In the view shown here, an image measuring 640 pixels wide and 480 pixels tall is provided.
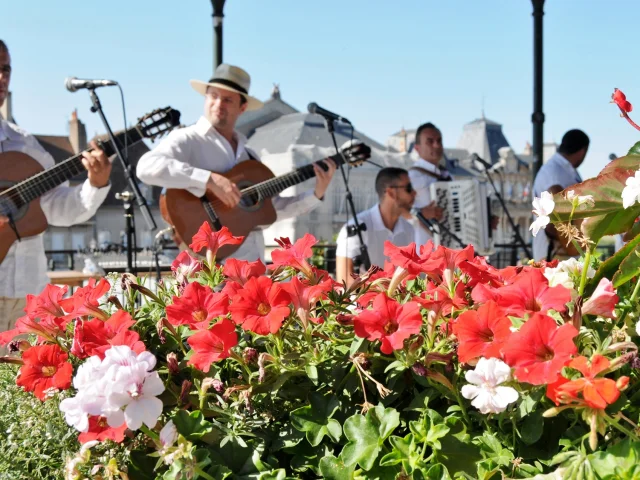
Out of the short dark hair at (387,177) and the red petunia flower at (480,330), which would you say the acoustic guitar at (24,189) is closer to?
the short dark hair at (387,177)

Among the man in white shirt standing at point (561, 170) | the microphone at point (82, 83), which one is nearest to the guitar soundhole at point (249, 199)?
the microphone at point (82, 83)

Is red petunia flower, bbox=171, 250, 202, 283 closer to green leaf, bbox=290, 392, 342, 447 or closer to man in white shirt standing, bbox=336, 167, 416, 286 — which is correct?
green leaf, bbox=290, 392, 342, 447

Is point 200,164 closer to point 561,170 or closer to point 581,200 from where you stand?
point 561,170

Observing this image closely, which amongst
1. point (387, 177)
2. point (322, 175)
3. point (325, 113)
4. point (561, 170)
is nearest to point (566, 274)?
point (325, 113)

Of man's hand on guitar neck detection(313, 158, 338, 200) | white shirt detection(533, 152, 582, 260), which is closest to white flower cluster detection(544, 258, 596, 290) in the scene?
man's hand on guitar neck detection(313, 158, 338, 200)

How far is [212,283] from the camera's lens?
52.1 inches

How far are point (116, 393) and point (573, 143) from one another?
5.44 m

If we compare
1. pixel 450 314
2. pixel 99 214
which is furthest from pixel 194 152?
pixel 99 214

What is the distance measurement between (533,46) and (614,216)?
5.22m

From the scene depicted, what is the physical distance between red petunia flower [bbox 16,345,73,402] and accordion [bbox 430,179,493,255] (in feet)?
15.6

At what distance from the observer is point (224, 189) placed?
3.79 metres

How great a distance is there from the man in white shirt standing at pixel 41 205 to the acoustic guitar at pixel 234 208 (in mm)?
495

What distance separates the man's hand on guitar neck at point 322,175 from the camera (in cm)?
427

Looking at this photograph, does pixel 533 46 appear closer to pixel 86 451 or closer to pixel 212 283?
pixel 212 283
